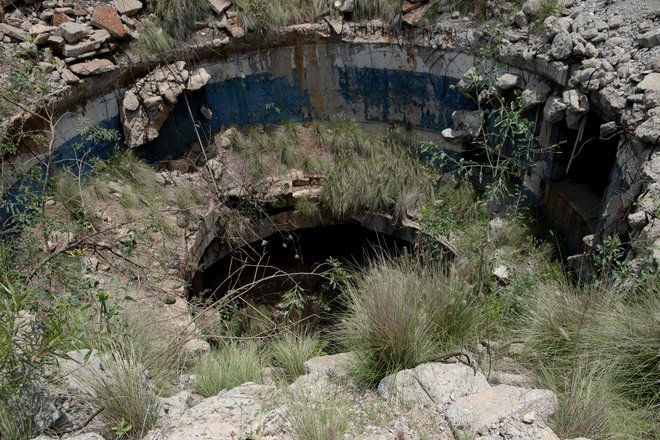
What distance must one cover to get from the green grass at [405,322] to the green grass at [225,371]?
1.84 feet

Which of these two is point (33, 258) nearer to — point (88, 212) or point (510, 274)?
point (88, 212)

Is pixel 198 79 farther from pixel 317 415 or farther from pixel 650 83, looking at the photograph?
pixel 317 415

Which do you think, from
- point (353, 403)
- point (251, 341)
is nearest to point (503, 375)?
point (353, 403)

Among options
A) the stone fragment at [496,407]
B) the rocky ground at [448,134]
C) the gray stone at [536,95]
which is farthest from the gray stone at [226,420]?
the gray stone at [536,95]

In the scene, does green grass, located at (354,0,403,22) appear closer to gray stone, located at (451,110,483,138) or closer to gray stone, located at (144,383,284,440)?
gray stone, located at (451,110,483,138)

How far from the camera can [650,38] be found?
455cm

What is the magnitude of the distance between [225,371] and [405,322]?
1083mm

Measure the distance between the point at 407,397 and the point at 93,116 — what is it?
4896mm

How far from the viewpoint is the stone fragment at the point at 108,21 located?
604 centimetres

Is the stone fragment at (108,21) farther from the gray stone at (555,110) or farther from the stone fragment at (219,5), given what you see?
the gray stone at (555,110)

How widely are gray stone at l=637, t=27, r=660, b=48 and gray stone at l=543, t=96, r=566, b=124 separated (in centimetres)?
74

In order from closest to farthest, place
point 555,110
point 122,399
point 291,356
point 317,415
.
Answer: point 317,415, point 122,399, point 291,356, point 555,110

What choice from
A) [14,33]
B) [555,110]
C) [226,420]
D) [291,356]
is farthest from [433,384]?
[14,33]

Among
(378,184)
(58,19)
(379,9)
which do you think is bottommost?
(378,184)
